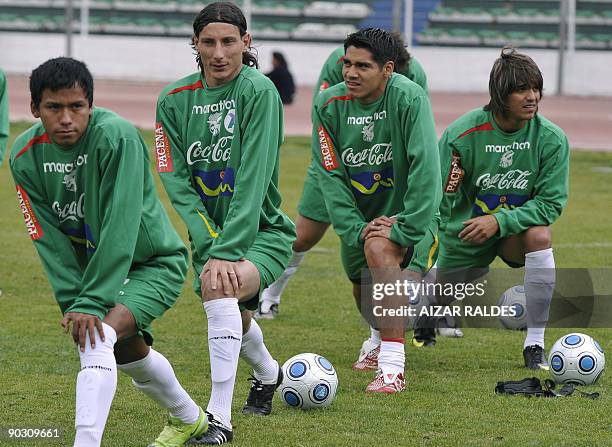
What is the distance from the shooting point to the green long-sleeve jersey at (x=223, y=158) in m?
4.79

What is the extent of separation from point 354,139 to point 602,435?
199 centimetres

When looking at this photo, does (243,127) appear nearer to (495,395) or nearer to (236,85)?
(236,85)

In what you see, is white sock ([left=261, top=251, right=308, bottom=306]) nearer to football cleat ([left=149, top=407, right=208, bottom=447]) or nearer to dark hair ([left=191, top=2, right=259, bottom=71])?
dark hair ([left=191, top=2, right=259, bottom=71])

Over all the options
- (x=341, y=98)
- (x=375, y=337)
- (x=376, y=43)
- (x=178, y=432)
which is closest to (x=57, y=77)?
(x=178, y=432)

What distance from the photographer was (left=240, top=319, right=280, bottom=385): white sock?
17.0 feet

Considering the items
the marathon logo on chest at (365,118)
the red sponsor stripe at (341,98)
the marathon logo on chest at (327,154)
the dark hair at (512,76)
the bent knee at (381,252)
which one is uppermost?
the dark hair at (512,76)

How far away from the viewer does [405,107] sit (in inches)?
228

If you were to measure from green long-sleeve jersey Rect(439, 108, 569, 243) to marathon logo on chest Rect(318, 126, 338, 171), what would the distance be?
759 millimetres

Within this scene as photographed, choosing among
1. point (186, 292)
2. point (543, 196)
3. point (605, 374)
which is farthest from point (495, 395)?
point (186, 292)

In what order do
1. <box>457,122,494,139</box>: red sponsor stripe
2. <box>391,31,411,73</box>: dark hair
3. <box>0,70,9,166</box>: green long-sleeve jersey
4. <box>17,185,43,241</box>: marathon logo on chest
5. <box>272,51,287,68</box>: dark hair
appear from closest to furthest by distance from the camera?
<box>17,185,43,241</box>: marathon logo on chest, <box>391,31,411,73</box>: dark hair, <box>457,122,494,139</box>: red sponsor stripe, <box>0,70,9,166</box>: green long-sleeve jersey, <box>272,51,287,68</box>: dark hair

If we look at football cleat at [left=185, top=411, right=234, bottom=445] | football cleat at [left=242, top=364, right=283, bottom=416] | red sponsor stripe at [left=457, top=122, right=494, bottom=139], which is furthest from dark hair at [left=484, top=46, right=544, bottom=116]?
football cleat at [left=185, top=411, right=234, bottom=445]

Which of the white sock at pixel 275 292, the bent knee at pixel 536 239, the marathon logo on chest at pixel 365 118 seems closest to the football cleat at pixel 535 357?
the bent knee at pixel 536 239

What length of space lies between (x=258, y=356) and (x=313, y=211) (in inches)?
84.7

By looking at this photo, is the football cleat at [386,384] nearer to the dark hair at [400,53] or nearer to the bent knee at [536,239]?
the bent knee at [536,239]
